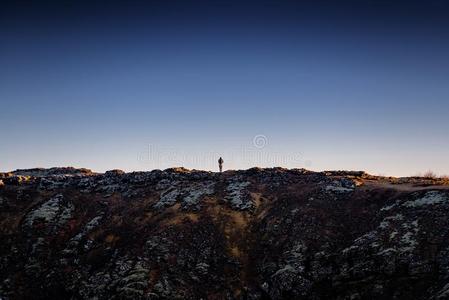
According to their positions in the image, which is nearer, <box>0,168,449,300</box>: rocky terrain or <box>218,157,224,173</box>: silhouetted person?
<box>0,168,449,300</box>: rocky terrain

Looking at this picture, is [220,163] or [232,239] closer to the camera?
[232,239]

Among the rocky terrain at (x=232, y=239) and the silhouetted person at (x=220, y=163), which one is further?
the silhouetted person at (x=220, y=163)

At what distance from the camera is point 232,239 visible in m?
48.4

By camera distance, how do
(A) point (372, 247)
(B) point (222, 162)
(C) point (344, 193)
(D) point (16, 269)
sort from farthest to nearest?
1. (B) point (222, 162)
2. (C) point (344, 193)
3. (D) point (16, 269)
4. (A) point (372, 247)

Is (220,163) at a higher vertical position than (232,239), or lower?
higher

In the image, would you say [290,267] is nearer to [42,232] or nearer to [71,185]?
[42,232]

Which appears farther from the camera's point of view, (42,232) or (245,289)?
(42,232)

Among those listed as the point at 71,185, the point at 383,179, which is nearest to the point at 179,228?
the point at 71,185

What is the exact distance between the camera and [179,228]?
5044 centimetres

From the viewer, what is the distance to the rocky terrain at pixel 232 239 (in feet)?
120

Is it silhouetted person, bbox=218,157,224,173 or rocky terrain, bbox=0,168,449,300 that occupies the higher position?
silhouetted person, bbox=218,157,224,173

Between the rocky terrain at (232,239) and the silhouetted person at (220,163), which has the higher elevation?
the silhouetted person at (220,163)

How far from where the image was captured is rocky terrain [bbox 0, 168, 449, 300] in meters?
36.5

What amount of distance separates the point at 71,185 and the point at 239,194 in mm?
32022
